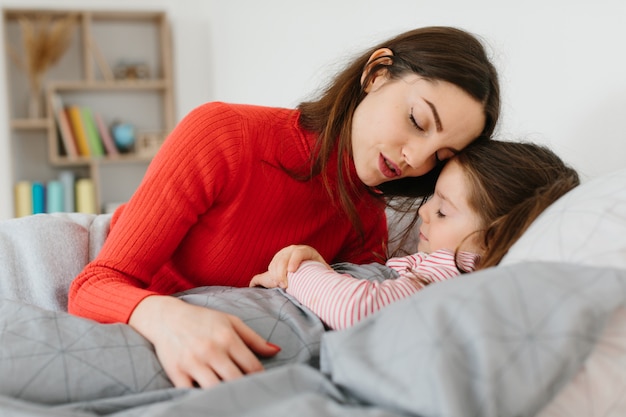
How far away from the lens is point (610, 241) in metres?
0.76

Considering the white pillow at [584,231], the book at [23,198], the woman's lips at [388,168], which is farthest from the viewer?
the book at [23,198]

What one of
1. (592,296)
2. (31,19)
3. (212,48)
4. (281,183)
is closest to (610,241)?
(592,296)

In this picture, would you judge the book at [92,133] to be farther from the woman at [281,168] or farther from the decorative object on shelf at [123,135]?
the woman at [281,168]

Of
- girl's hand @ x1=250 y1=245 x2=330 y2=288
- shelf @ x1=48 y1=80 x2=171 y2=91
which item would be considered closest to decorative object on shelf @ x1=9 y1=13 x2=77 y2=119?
shelf @ x1=48 y1=80 x2=171 y2=91

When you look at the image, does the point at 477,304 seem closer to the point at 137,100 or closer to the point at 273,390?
the point at 273,390

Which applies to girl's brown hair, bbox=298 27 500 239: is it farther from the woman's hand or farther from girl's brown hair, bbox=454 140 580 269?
the woman's hand

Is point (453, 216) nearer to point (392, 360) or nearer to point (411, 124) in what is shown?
point (411, 124)

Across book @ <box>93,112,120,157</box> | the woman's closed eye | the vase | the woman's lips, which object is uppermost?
the woman's closed eye

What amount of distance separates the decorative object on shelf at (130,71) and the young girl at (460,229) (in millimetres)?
3054

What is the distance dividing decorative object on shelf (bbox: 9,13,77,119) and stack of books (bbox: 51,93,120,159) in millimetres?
125

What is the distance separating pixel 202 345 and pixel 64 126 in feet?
10.7

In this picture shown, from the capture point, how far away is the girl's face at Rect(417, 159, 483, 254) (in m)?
1.13

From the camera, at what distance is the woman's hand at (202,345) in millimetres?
781

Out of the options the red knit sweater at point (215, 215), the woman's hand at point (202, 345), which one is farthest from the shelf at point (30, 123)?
the woman's hand at point (202, 345)
